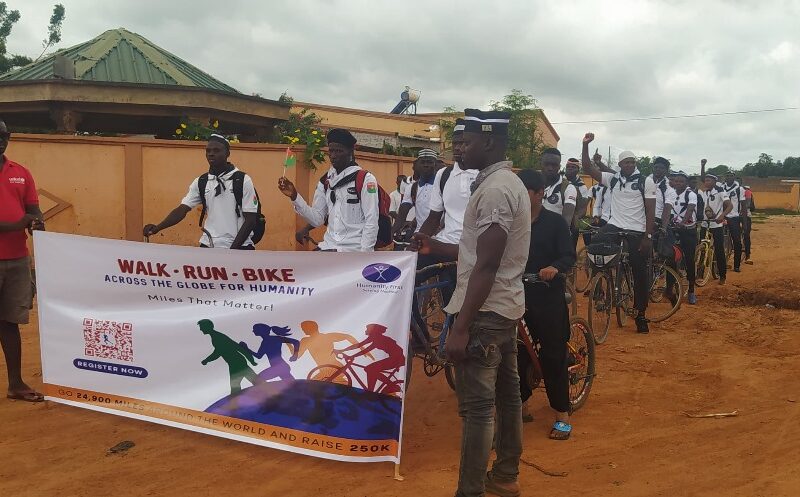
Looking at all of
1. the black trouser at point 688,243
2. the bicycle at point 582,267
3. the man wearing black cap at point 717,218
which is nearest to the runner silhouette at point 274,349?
the bicycle at point 582,267

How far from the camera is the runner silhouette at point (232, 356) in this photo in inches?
166

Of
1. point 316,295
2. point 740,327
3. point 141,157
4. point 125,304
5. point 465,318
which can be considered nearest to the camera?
point 465,318

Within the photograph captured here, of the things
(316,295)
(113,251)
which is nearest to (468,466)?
(316,295)

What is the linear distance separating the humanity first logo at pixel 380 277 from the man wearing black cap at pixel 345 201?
104 centimetres

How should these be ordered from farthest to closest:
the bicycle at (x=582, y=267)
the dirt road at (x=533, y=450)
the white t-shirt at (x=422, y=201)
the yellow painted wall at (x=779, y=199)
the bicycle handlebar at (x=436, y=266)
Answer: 1. the yellow painted wall at (x=779, y=199)
2. the bicycle at (x=582, y=267)
3. the white t-shirt at (x=422, y=201)
4. the bicycle handlebar at (x=436, y=266)
5. the dirt road at (x=533, y=450)

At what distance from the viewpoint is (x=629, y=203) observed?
7.91 m

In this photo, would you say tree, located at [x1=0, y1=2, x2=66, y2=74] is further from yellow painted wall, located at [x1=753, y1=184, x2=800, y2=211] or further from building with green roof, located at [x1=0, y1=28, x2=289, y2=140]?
yellow painted wall, located at [x1=753, y1=184, x2=800, y2=211]

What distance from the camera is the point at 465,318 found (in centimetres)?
308

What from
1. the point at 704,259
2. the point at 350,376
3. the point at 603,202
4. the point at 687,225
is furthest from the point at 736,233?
the point at 350,376

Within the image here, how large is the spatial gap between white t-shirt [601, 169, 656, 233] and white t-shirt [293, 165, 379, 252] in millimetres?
4020

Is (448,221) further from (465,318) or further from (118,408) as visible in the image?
(118,408)

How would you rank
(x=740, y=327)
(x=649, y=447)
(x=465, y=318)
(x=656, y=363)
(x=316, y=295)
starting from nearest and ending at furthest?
(x=465, y=318) < (x=316, y=295) < (x=649, y=447) < (x=656, y=363) < (x=740, y=327)

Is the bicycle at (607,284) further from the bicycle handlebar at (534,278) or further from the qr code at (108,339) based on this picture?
the qr code at (108,339)

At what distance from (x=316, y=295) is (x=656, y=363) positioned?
4123 mm
